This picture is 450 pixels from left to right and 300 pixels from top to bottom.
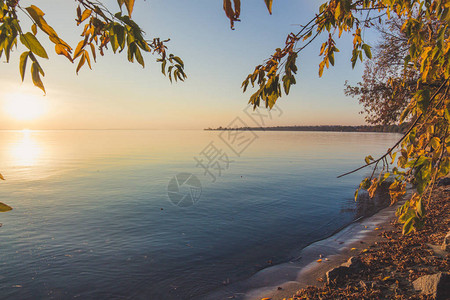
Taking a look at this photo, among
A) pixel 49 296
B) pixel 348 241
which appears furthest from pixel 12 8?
pixel 348 241

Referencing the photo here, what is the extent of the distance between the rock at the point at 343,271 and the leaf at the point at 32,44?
A: 6758mm

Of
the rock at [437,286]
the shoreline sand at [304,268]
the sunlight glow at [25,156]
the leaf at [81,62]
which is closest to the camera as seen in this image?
the leaf at [81,62]

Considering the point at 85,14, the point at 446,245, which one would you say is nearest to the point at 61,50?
the point at 85,14

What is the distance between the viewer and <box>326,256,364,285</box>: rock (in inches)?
243

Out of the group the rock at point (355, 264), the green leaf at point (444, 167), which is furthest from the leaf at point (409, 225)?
the rock at point (355, 264)

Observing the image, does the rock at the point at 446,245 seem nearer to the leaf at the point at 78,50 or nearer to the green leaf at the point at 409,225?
the green leaf at the point at 409,225

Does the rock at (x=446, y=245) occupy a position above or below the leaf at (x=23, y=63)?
below

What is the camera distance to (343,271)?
6348 millimetres

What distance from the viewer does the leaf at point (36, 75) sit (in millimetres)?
1510

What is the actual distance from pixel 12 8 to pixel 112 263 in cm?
891

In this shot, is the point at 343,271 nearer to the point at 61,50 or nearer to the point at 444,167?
the point at 444,167

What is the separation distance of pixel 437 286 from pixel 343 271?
2.00 m

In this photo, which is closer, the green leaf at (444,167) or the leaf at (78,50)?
the leaf at (78,50)

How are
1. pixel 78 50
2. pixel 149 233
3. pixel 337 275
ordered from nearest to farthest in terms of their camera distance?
pixel 78 50 → pixel 337 275 → pixel 149 233
